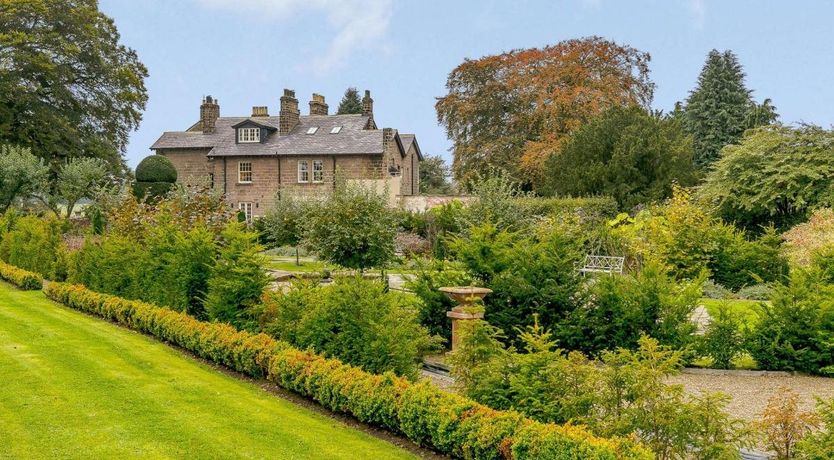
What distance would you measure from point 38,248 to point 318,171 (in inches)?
842

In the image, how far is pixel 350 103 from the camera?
216 ft

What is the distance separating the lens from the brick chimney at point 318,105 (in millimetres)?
44938

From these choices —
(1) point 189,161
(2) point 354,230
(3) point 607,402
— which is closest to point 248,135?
(1) point 189,161

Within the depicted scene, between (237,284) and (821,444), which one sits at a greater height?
(237,284)

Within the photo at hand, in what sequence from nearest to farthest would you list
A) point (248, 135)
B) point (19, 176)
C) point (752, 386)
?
point (752, 386) < point (19, 176) < point (248, 135)

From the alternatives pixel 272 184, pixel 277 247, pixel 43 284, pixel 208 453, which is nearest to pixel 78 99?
pixel 272 184

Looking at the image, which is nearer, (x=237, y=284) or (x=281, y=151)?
(x=237, y=284)

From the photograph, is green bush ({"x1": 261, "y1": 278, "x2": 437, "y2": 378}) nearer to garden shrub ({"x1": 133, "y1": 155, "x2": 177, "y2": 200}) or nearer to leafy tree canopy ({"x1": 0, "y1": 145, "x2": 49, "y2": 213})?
leafy tree canopy ({"x1": 0, "y1": 145, "x2": 49, "y2": 213})

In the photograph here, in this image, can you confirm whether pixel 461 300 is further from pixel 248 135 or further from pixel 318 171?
pixel 248 135

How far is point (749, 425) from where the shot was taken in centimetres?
577

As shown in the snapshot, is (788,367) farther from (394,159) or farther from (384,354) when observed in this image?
(394,159)

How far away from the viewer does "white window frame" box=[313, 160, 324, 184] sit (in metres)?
40.0

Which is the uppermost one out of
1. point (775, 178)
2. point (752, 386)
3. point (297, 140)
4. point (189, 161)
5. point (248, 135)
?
point (248, 135)

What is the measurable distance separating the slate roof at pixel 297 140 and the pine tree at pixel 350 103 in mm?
21553
